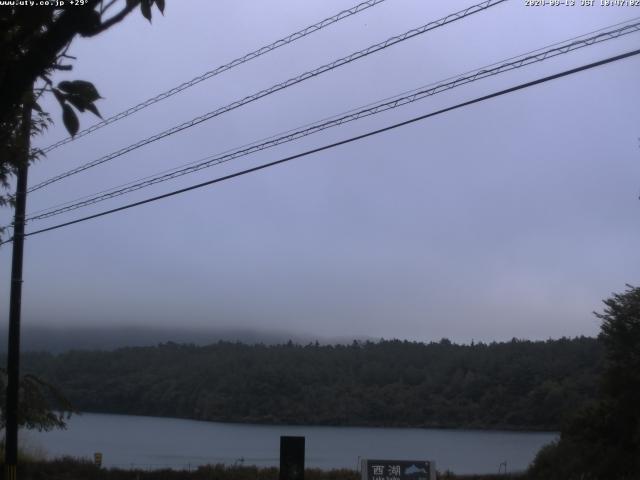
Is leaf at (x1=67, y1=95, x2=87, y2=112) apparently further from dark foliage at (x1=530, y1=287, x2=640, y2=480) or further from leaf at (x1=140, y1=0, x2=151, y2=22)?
dark foliage at (x1=530, y1=287, x2=640, y2=480)

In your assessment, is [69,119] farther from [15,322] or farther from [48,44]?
[15,322]

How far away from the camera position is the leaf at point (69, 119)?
15.3 feet

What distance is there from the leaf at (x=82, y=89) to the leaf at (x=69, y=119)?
10cm

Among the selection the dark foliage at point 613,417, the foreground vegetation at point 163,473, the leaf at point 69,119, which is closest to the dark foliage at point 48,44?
the leaf at point 69,119

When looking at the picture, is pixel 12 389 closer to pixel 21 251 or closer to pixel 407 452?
pixel 21 251

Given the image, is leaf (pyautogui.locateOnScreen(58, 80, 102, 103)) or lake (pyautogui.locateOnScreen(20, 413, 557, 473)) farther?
lake (pyautogui.locateOnScreen(20, 413, 557, 473))

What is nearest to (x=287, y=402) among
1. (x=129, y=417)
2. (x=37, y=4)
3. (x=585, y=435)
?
(x=129, y=417)

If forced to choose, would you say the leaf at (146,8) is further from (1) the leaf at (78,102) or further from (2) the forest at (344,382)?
(2) the forest at (344,382)

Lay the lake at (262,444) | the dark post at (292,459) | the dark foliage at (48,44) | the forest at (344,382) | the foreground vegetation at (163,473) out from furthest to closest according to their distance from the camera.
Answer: the forest at (344,382) < the lake at (262,444) < the foreground vegetation at (163,473) < the dark post at (292,459) < the dark foliage at (48,44)

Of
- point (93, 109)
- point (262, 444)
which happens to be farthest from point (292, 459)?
point (262, 444)

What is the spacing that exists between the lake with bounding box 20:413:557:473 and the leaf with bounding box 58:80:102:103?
80.7 feet

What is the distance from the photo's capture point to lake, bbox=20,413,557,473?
99.9 feet

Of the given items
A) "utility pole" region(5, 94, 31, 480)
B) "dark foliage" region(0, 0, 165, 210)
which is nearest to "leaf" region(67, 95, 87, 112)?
"dark foliage" region(0, 0, 165, 210)

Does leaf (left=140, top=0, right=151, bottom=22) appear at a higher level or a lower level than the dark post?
higher
